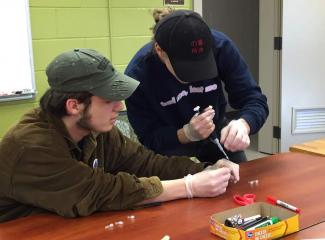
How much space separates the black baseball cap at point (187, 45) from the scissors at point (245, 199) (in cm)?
45

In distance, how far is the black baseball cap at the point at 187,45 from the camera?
5.38 ft

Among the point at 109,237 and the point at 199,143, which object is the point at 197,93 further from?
the point at 109,237

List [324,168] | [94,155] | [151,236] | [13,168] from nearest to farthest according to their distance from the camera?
1. [151,236]
2. [13,168]
3. [94,155]
4. [324,168]

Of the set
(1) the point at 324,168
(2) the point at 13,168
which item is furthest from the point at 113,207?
(1) the point at 324,168

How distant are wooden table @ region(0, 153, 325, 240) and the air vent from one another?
266cm

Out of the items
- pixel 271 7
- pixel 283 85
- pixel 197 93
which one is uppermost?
pixel 271 7

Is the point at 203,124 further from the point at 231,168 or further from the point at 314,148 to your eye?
the point at 314,148

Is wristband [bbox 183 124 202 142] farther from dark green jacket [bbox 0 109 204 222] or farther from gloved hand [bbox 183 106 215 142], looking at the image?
dark green jacket [bbox 0 109 204 222]

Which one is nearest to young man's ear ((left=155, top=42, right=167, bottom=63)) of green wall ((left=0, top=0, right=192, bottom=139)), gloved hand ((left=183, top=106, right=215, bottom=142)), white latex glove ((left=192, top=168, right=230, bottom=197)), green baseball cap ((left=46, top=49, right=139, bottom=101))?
gloved hand ((left=183, top=106, right=215, bottom=142))

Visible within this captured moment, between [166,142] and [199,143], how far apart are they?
174mm

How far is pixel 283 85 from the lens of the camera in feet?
13.8

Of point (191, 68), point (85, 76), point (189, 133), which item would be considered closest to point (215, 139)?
point (189, 133)

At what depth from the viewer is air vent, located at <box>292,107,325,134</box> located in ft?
14.1

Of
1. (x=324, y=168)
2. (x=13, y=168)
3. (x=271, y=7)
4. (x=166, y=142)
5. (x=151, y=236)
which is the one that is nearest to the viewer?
(x=151, y=236)
